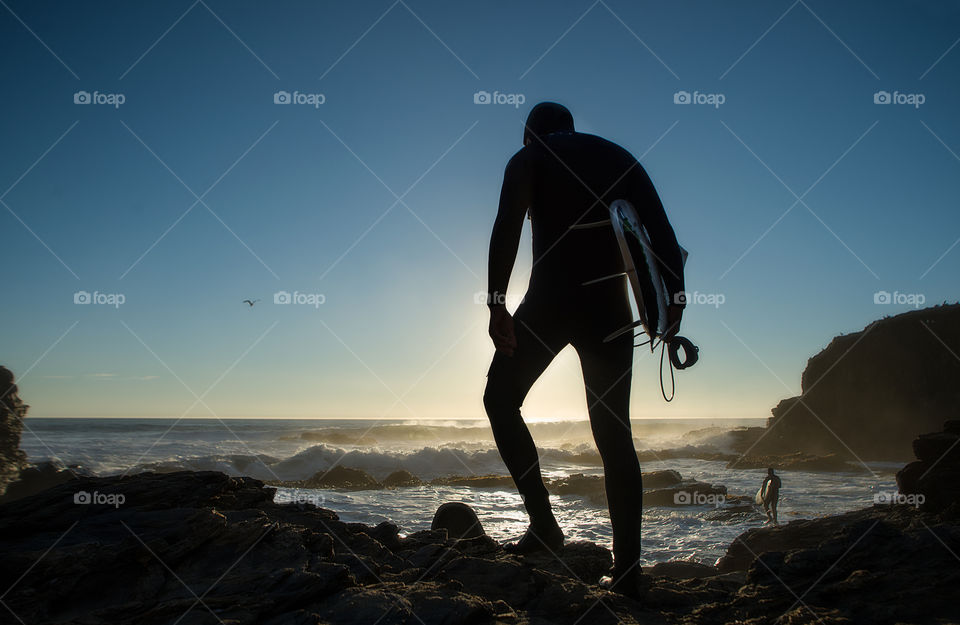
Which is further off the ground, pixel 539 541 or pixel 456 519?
pixel 539 541

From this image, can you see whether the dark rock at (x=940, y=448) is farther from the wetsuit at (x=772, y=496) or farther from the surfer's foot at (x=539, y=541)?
the wetsuit at (x=772, y=496)

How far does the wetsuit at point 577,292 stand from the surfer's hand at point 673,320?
9 cm

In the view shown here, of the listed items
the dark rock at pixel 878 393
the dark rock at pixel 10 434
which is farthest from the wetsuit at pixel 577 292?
the dark rock at pixel 878 393

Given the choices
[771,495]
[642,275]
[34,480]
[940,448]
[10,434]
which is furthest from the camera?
[34,480]

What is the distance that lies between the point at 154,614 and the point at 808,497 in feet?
47.3

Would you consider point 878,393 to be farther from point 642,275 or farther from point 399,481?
point 642,275

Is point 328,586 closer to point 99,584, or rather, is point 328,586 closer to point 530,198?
A: point 99,584

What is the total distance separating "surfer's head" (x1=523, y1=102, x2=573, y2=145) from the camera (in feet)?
9.61

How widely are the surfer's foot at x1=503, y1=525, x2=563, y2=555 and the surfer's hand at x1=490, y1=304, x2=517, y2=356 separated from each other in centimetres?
109

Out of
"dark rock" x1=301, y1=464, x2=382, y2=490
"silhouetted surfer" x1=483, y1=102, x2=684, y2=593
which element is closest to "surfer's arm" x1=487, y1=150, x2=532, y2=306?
"silhouetted surfer" x1=483, y1=102, x2=684, y2=593

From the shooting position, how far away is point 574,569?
106 inches

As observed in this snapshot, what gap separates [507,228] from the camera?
8.14 feet

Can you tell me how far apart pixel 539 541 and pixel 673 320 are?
4.74ft

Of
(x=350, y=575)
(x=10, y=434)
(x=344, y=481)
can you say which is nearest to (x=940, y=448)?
(x=350, y=575)
